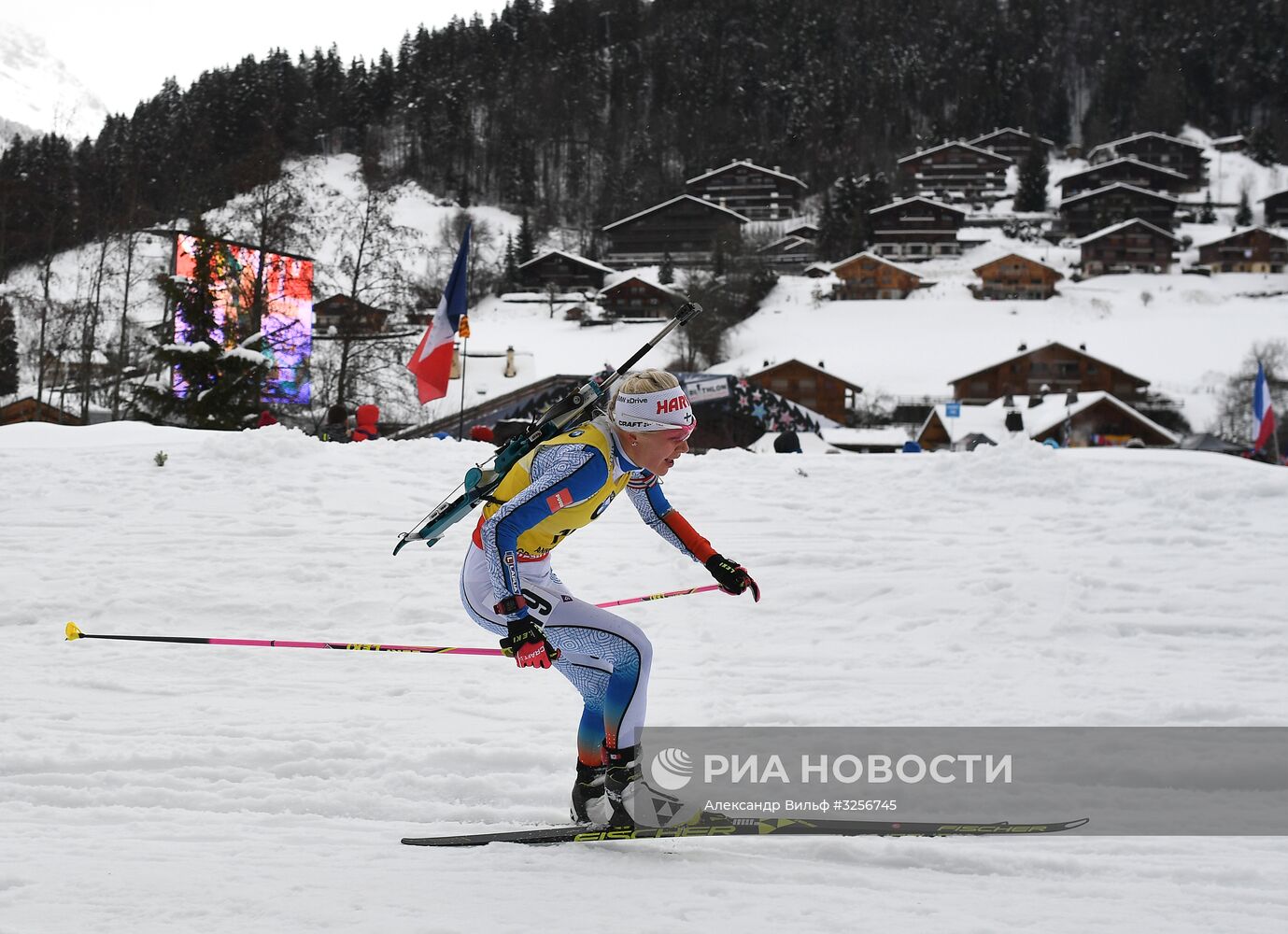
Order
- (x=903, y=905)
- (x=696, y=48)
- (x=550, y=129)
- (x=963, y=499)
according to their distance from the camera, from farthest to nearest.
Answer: (x=696, y=48) → (x=550, y=129) → (x=963, y=499) → (x=903, y=905)

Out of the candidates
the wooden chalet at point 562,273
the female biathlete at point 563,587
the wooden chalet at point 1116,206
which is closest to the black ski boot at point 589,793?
the female biathlete at point 563,587

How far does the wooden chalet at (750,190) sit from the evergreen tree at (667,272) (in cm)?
1885

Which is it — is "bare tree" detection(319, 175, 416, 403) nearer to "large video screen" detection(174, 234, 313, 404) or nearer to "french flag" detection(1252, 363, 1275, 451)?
"large video screen" detection(174, 234, 313, 404)

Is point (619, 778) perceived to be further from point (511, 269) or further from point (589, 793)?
point (511, 269)

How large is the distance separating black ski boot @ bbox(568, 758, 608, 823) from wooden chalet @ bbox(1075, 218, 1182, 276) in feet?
232

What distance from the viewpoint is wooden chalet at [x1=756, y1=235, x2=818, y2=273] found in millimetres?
71750

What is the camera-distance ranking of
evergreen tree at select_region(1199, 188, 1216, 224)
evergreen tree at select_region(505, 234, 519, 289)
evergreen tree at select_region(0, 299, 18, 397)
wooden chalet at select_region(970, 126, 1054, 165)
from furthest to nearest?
1. wooden chalet at select_region(970, 126, 1054, 165)
2. evergreen tree at select_region(1199, 188, 1216, 224)
3. evergreen tree at select_region(505, 234, 519, 289)
4. evergreen tree at select_region(0, 299, 18, 397)

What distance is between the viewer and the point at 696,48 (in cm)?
11731

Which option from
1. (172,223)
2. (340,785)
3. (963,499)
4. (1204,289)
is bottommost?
(340,785)

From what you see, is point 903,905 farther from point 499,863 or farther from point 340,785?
point 340,785

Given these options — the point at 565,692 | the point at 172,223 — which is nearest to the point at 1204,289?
the point at 172,223

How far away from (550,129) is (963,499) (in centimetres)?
9746

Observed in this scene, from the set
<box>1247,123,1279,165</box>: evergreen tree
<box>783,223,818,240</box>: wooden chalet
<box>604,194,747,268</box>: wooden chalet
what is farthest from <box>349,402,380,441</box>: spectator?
<box>1247,123,1279,165</box>: evergreen tree

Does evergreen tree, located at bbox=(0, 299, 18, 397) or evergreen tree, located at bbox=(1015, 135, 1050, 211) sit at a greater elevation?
evergreen tree, located at bbox=(1015, 135, 1050, 211)
